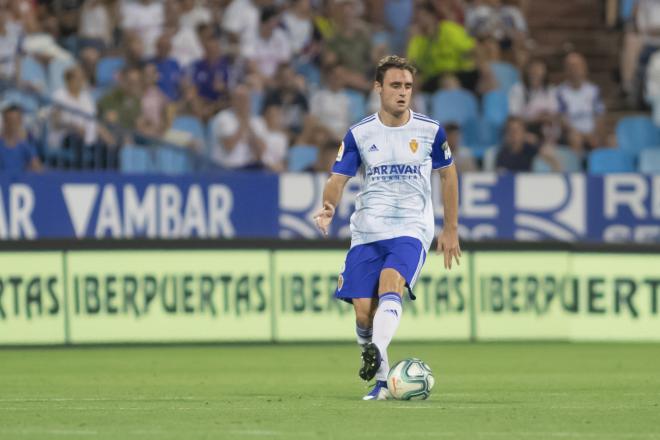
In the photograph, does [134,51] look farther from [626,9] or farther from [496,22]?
[626,9]

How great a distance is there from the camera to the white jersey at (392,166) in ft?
34.6

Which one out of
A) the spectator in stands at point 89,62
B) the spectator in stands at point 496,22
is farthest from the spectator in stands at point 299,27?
the spectator in stands at point 89,62

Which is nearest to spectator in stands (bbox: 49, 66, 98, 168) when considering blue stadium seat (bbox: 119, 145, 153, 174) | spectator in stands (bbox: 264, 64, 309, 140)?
blue stadium seat (bbox: 119, 145, 153, 174)

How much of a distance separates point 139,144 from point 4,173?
2041 millimetres

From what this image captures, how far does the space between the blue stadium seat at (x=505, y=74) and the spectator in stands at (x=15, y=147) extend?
6677mm

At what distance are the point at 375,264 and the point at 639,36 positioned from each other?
13.1 meters

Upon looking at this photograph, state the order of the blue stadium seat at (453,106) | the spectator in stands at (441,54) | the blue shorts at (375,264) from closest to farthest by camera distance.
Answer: the blue shorts at (375,264), the blue stadium seat at (453,106), the spectator in stands at (441,54)

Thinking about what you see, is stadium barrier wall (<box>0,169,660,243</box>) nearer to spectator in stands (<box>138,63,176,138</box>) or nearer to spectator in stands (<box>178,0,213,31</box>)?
spectator in stands (<box>138,63,176,138</box>)

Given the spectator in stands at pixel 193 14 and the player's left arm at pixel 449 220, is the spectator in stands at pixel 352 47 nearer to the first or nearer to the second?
the spectator in stands at pixel 193 14

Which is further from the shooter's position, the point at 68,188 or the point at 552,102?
the point at 552,102

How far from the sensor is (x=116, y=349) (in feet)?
55.1

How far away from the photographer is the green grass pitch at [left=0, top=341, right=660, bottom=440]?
8.67 metres

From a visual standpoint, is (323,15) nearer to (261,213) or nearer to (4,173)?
(261,213)

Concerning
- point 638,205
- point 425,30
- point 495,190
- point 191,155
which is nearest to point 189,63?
point 191,155
